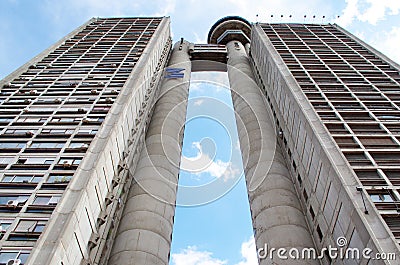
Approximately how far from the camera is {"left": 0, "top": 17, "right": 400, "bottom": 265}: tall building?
955 inches

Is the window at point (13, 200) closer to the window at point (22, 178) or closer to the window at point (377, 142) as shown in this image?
the window at point (22, 178)

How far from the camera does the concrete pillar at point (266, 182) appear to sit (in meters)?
33.2

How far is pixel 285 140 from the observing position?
4228cm

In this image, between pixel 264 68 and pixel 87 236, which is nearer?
pixel 87 236

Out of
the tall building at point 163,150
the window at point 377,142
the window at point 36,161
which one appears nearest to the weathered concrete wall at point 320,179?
the tall building at point 163,150

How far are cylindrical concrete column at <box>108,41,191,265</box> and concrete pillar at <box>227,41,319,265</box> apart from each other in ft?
25.4

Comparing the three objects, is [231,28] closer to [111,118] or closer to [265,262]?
[111,118]

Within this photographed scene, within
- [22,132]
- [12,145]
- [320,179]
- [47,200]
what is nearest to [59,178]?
[47,200]

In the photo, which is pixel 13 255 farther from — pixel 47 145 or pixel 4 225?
pixel 47 145

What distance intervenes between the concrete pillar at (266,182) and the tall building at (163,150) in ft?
0.46

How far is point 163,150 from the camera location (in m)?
43.0

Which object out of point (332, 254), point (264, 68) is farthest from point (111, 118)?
point (264, 68)

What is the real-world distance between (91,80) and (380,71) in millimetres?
31831

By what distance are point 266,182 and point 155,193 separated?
35.7 feet
